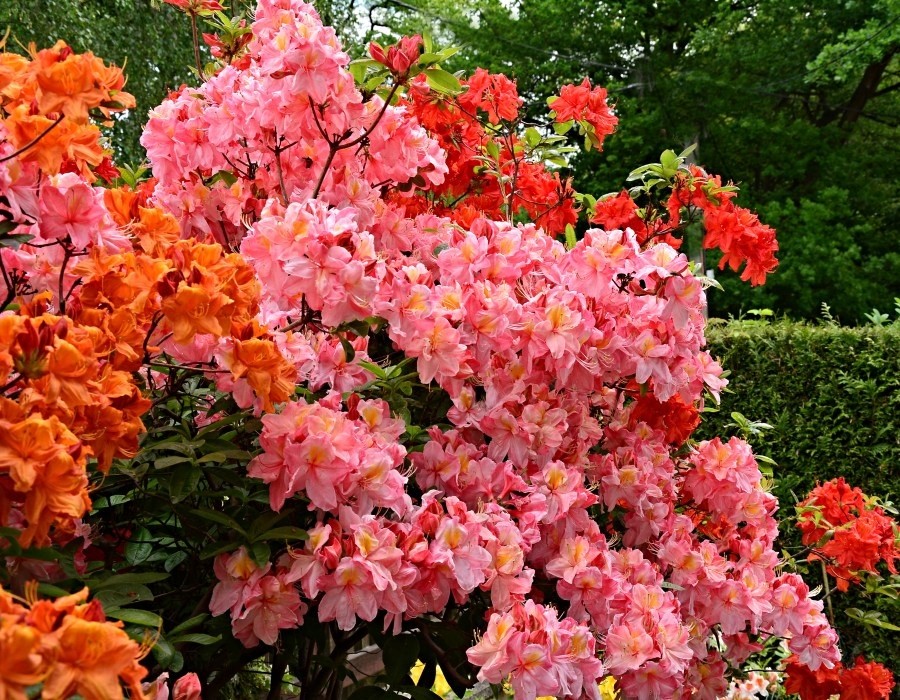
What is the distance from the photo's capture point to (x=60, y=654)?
67 centimetres

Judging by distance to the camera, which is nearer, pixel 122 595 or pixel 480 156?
pixel 122 595

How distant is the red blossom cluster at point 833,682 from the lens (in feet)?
7.38

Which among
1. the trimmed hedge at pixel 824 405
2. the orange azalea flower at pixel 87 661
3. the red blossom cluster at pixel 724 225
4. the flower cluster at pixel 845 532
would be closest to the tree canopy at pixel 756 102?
the trimmed hedge at pixel 824 405

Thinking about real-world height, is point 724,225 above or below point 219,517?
above

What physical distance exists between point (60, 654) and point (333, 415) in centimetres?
58

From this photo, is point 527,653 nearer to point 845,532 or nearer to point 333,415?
point 333,415

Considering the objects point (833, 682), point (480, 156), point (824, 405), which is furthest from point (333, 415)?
point (824, 405)

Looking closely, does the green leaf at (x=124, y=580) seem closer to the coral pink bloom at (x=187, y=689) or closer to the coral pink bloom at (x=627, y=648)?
the coral pink bloom at (x=187, y=689)

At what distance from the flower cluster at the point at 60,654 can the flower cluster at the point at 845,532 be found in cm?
220

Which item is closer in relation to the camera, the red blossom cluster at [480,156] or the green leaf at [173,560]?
the green leaf at [173,560]

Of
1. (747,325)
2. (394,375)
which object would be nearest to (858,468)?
(747,325)

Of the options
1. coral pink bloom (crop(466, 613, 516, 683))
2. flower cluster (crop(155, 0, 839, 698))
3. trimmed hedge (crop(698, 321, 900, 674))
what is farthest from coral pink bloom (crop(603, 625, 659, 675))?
trimmed hedge (crop(698, 321, 900, 674))

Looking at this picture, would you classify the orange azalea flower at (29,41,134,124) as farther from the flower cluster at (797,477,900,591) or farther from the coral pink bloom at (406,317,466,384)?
the flower cluster at (797,477,900,591)

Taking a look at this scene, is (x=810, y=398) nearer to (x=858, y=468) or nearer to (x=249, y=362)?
(x=858, y=468)
